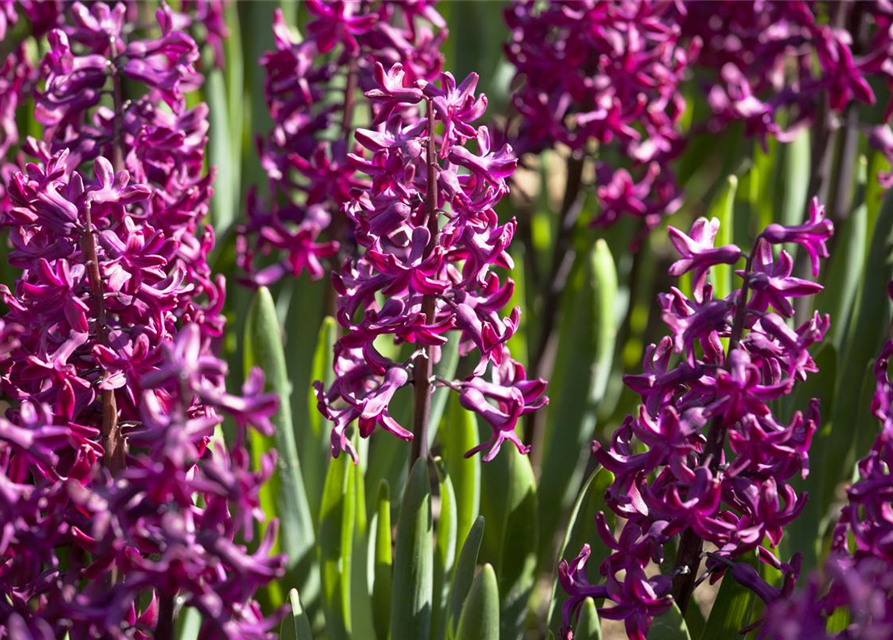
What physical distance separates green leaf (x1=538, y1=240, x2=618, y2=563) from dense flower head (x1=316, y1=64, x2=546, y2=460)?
90cm

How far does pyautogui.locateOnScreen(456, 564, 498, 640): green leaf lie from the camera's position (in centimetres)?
163

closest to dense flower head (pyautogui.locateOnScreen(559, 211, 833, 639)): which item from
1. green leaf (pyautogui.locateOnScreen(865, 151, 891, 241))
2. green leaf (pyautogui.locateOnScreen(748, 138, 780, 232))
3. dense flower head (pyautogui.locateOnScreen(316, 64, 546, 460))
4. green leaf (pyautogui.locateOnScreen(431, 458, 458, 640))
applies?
dense flower head (pyautogui.locateOnScreen(316, 64, 546, 460))

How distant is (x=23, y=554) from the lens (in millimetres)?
1326

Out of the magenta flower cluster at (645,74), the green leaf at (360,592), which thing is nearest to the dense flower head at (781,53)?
the magenta flower cluster at (645,74)

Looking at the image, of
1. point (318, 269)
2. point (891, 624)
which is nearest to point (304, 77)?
point (318, 269)

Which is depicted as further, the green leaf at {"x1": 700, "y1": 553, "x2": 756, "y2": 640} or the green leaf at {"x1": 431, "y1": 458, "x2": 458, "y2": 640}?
the green leaf at {"x1": 431, "y1": 458, "x2": 458, "y2": 640}

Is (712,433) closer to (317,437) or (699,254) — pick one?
(699,254)

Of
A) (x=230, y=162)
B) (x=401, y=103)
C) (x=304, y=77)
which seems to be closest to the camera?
(x=401, y=103)

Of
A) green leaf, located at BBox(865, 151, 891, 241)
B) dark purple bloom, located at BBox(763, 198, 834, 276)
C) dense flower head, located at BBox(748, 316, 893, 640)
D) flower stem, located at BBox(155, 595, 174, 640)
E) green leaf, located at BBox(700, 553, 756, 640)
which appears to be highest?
dark purple bloom, located at BBox(763, 198, 834, 276)

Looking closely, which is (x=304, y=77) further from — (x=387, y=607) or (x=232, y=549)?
(x=232, y=549)

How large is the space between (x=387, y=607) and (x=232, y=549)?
920 millimetres

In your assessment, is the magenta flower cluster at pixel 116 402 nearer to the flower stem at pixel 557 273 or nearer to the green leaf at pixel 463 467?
the green leaf at pixel 463 467

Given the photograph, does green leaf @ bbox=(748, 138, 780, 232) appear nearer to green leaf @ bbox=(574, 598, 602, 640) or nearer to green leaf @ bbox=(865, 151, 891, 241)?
green leaf @ bbox=(865, 151, 891, 241)

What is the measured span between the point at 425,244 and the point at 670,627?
2.15ft
